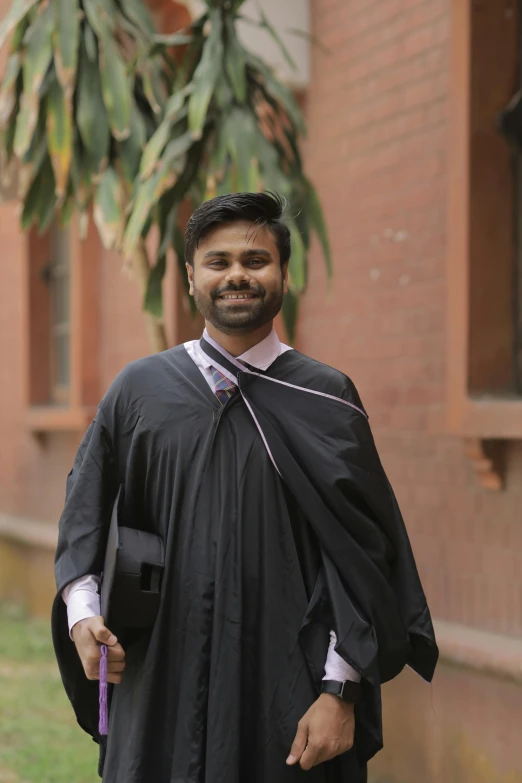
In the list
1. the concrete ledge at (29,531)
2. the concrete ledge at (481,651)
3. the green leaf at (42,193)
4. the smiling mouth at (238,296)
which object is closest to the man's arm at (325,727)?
the smiling mouth at (238,296)

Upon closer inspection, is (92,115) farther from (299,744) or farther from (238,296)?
(299,744)

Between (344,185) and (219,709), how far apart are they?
11.8 feet

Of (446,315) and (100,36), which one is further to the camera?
(446,315)

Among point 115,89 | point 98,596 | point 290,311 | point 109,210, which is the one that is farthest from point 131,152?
point 98,596

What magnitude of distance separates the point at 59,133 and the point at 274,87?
2.98 feet

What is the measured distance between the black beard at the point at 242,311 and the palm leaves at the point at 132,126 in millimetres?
1568

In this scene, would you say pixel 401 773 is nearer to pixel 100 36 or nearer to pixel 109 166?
pixel 109 166

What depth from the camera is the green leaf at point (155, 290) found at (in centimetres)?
418

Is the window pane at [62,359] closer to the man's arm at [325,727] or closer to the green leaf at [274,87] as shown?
the green leaf at [274,87]

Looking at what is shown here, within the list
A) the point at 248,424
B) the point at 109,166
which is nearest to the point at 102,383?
the point at 109,166

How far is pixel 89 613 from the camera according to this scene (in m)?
2.40

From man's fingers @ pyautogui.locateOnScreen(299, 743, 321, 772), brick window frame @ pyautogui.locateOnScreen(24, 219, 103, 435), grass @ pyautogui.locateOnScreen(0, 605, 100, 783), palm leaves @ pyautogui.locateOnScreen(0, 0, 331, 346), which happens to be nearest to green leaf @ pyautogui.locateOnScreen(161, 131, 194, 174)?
palm leaves @ pyautogui.locateOnScreen(0, 0, 331, 346)

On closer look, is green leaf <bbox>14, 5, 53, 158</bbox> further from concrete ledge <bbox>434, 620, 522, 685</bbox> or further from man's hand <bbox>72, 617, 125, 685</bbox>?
concrete ledge <bbox>434, 620, 522, 685</bbox>

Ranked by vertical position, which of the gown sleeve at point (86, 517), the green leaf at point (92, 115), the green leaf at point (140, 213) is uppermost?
the green leaf at point (92, 115)
